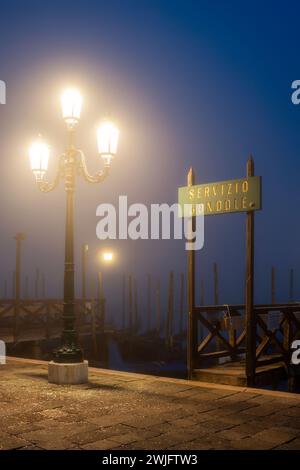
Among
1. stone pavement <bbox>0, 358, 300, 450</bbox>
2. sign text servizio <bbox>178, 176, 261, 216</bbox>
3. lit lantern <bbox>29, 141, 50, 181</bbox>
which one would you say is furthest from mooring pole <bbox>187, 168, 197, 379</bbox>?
lit lantern <bbox>29, 141, 50, 181</bbox>

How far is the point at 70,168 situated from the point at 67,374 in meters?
3.07

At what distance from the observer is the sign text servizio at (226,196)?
25.0 feet

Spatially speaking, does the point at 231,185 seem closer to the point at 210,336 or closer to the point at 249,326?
the point at 249,326

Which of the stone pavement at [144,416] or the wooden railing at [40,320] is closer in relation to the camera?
the stone pavement at [144,416]

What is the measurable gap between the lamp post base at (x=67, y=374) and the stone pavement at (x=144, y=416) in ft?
0.52

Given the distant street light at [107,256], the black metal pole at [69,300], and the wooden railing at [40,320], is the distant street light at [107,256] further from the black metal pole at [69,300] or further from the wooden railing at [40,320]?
the black metal pole at [69,300]

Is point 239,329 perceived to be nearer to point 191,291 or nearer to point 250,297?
point 191,291

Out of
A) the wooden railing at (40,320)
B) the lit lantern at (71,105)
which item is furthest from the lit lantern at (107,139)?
the wooden railing at (40,320)

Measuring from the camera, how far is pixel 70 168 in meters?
8.24

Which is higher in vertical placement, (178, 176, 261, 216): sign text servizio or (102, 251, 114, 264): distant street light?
(178, 176, 261, 216): sign text servizio

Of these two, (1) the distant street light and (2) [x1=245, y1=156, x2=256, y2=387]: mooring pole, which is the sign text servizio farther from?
(1) the distant street light

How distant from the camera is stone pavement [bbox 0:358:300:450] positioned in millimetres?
4660

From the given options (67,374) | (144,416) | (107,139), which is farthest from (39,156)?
(144,416)

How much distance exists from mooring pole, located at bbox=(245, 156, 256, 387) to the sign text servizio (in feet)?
0.52
